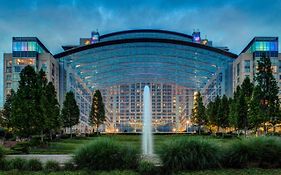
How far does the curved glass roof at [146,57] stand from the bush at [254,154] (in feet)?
266

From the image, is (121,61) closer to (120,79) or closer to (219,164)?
(120,79)

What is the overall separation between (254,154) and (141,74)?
91.3 meters

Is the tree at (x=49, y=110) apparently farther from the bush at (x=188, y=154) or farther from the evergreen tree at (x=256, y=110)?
the evergreen tree at (x=256, y=110)

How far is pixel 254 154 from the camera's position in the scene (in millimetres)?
14727

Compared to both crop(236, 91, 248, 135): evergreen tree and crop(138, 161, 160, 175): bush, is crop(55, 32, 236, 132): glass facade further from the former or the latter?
crop(138, 161, 160, 175): bush

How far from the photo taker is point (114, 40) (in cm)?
9512

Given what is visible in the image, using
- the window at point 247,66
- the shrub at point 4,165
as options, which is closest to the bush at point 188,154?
the shrub at point 4,165

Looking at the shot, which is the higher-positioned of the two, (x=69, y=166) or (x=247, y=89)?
(x=247, y=89)

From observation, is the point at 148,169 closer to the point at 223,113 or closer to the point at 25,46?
the point at 223,113

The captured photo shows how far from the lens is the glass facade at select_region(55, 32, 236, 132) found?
9494 centimetres

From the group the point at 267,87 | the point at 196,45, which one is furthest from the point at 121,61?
the point at 267,87

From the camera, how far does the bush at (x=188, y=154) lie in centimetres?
1348

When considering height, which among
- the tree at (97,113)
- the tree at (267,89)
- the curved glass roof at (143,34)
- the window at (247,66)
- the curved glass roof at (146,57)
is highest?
the curved glass roof at (143,34)

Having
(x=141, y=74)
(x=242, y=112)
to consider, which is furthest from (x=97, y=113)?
(x=141, y=74)
